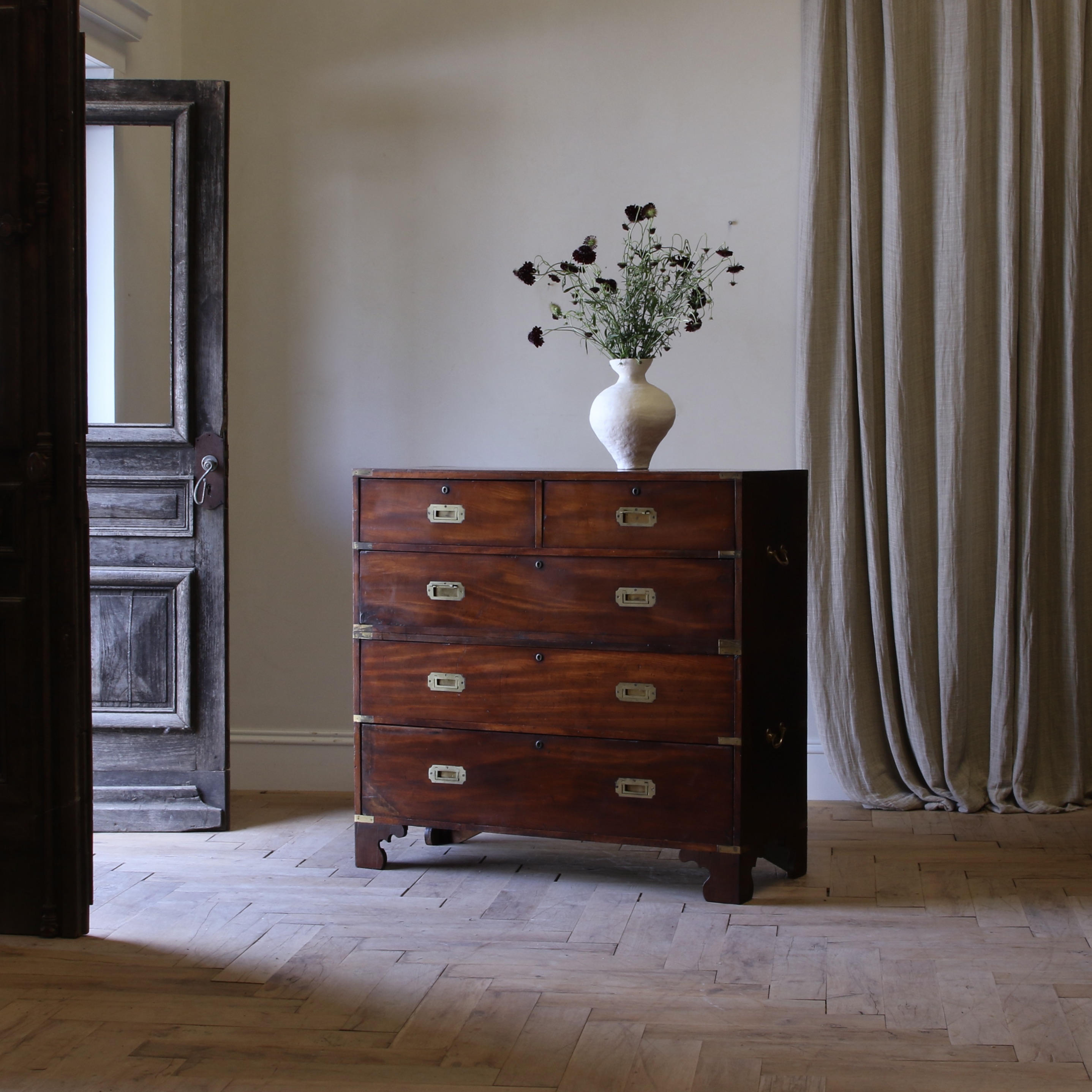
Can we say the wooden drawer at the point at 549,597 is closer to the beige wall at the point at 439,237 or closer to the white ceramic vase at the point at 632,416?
the white ceramic vase at the point at 632,416

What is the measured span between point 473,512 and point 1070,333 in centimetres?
177

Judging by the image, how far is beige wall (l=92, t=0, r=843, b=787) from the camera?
3586mm

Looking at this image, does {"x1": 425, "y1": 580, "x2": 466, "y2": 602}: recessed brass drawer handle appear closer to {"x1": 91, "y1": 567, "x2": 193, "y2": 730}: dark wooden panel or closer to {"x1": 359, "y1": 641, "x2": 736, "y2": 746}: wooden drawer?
{"x1": 359, "y1": 641, "x2": 736, "y2": 746}: wooden drawer

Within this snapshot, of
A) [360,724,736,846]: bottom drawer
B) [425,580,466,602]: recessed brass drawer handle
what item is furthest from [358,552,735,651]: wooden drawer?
[360,724,736,846]: bottom drawer

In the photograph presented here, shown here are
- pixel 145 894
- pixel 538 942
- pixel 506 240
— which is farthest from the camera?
pixel 506 240

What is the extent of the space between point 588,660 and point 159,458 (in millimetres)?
1406

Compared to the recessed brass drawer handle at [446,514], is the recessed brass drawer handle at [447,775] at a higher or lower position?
lower

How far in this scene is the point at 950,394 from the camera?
3.45m

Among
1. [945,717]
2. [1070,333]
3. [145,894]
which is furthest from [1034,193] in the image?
[145,894]

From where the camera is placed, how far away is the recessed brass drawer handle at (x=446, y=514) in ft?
9.62

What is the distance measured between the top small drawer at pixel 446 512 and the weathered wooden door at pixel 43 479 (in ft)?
2.33

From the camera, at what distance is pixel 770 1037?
6.86ft

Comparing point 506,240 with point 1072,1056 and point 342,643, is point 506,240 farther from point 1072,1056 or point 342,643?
point 1072,1056

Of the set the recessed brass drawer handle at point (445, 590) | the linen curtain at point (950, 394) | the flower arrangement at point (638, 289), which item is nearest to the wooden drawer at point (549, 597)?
the recessed brass drawer handle at point (445, 590)
